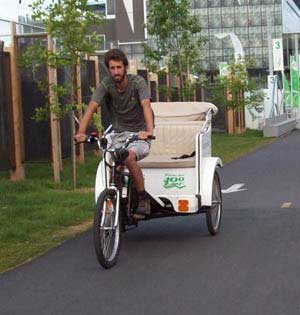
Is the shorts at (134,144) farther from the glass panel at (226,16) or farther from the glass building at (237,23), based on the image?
the glass panel at (226,16)

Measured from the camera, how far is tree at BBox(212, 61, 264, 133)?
3103cm

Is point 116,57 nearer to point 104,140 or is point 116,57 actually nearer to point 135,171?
point 104,140

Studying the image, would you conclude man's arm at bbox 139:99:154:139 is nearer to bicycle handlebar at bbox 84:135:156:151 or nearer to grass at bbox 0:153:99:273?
bicycle handlebar at bbox 84:135:156:151

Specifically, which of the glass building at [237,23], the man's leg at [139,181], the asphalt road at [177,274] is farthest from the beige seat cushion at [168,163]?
the glass building at [237,23]

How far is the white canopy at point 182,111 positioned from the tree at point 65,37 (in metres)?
3.71

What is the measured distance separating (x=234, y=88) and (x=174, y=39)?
8.28 m

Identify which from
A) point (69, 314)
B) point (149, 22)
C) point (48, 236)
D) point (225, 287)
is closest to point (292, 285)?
point (225, 287)

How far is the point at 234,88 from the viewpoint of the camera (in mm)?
30906

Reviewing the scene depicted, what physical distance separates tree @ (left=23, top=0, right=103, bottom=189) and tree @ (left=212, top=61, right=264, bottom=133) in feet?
59.1

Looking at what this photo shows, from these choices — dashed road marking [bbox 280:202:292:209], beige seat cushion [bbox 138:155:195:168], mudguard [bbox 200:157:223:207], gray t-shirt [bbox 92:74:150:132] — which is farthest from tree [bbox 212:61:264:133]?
gray t-shirt [bbox 92:74:150:132]

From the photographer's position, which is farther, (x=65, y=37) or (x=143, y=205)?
(x=65, y=37)

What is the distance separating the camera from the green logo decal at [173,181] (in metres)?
8.35

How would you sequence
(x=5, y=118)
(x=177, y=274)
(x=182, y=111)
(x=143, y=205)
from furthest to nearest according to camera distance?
(x=5, y=118) → (x=182, y=111) → (x=143, y=205) → (x=177, y=274)

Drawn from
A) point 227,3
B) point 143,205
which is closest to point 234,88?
point 143,205
